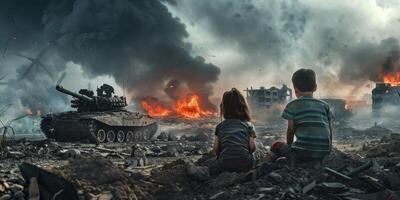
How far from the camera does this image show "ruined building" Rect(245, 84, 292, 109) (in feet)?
156

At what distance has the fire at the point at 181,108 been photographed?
49.9 m

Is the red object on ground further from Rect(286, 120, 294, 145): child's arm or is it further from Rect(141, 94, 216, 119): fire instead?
Rect(141, 94, 216, 119): fire

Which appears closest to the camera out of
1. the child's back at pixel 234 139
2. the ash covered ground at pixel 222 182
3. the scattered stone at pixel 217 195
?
the ash covered ground at pixel 222 182

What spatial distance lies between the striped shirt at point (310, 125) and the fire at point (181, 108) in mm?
43242

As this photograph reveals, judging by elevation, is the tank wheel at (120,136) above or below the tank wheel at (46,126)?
below

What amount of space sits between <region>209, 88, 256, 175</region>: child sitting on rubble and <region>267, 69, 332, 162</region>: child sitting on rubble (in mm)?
546

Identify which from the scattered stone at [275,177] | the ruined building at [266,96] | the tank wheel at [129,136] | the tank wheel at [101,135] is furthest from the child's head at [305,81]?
the ruined building at [266,96]

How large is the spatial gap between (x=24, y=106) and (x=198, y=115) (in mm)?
34184

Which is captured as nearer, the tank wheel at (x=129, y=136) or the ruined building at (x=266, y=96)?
the tank wheel at (x=129, y=136)

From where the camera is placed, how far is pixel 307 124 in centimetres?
609

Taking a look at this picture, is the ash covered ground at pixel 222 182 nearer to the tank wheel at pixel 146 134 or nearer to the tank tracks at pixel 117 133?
the tank tracks at pixel 117 133

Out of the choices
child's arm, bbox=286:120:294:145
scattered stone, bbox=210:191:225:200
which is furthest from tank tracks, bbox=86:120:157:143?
scattered stone, bbox=210:191:225:200

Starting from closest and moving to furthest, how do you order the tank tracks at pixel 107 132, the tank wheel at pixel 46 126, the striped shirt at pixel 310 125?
1. the striped shirt at pixel 310 125
2. the tank tracks at pixel 107 132
3. the tank wheel at pixel 46 126

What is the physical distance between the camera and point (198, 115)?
163ft
